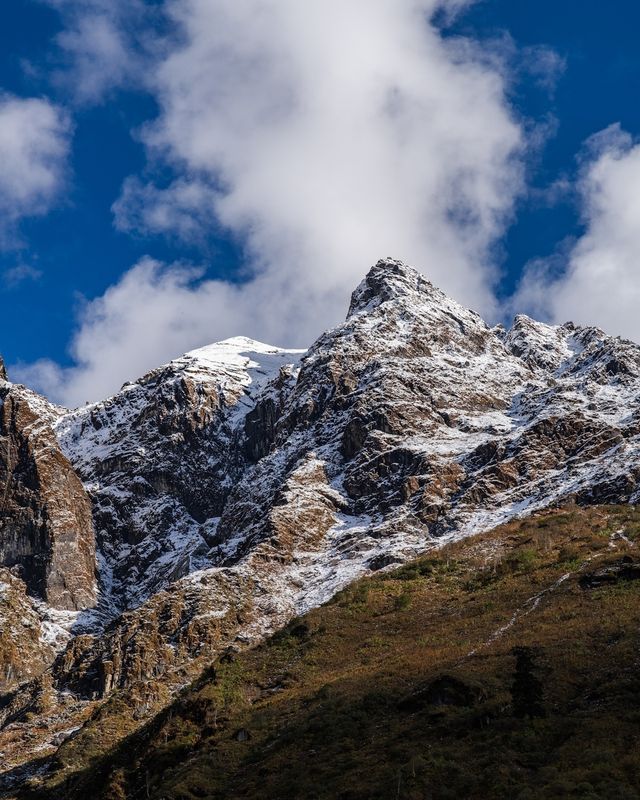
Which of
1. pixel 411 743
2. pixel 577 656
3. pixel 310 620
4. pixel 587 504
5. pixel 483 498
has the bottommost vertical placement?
pixel 411 743

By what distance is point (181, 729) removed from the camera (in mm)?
70125

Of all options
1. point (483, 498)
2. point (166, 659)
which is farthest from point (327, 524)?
point (166, 659)

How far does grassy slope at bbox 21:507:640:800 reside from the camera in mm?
44000

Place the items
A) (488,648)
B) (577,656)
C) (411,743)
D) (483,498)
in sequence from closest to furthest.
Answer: (411,743) < (577,656) < (488,648) < (483,498)

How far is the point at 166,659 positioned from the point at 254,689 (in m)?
59.2

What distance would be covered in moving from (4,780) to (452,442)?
392 ft

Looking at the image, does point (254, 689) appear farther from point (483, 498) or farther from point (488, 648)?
point (483, 498)

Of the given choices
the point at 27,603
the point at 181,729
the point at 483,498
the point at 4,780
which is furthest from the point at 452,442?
the point at 181,729

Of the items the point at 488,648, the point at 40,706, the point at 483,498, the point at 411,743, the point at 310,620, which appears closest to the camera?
the point at 411,743

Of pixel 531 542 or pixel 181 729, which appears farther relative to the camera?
pixel 531 542

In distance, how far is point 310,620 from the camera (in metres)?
99.4

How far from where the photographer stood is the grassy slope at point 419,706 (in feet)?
144

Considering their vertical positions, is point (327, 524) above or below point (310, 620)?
above

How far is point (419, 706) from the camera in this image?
2247 inches
